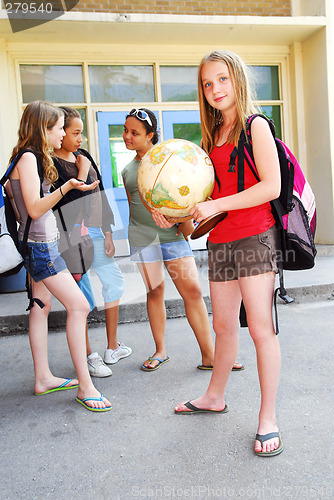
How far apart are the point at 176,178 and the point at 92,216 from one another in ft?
4.58

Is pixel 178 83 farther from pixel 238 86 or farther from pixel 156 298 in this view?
pixel 238 86

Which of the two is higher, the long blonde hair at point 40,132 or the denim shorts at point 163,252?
the long blonde hair at point 40,132

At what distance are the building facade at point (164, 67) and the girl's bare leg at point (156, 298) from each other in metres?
3.96

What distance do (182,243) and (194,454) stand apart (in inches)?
59.4

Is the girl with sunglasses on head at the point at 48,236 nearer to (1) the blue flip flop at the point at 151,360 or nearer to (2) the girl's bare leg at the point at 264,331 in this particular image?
(1) the blue flip flop at the point at 151,360

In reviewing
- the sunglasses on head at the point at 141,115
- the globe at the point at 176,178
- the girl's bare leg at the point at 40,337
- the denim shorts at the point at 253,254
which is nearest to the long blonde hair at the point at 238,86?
the globe at the point at 176,178

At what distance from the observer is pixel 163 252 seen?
3125 millimetres

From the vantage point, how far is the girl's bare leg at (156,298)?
10.4 ft

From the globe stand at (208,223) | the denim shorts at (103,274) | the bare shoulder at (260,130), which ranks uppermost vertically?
the bare shoulder at (260,130)

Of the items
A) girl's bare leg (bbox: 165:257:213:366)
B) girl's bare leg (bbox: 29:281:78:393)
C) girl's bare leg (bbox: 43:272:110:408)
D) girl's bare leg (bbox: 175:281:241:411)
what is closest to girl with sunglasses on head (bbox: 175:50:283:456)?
girl's bare leg (bbox: 175:281:241:411)

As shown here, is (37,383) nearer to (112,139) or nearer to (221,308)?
(221,308)

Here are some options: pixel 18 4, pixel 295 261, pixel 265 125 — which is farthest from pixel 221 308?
pixel 18 4

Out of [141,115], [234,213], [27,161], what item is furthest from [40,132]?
[234,213]

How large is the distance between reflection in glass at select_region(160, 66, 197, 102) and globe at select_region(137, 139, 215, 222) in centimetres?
582
